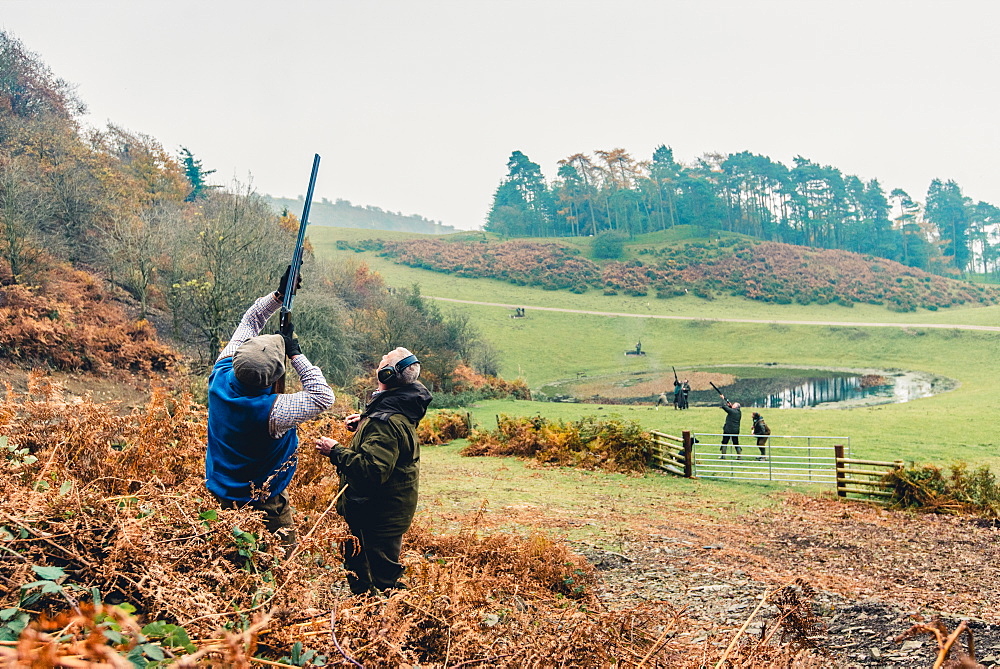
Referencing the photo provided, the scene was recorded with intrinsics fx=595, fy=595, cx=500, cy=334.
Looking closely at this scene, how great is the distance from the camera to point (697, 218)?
90938 mm

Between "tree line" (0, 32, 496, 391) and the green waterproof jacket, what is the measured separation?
59.0 ft

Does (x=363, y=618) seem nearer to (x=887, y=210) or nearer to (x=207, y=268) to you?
(x=207, y=268)

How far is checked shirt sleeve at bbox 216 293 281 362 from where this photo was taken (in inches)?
151

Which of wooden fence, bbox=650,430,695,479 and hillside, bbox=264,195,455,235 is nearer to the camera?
wooden fence, bbox=650,430,695,479

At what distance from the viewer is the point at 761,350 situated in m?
48.5

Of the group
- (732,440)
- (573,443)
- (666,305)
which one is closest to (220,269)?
(573,443)

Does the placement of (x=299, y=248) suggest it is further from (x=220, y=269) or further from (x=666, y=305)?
(x=666, y=305)

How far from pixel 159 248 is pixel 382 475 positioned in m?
24.5

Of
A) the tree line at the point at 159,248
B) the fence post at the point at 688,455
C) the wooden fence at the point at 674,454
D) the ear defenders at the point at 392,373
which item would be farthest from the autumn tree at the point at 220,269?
the ear defenders at the point at 392,373

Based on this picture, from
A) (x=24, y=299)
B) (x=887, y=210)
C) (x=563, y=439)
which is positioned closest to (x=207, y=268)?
(x=24, y=299)

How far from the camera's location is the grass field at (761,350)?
19.9 m

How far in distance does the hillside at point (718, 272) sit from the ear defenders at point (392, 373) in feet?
212

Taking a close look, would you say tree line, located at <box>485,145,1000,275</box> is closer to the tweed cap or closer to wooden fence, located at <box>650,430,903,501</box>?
wooden fence, located at <box>650,430,903,501</box>

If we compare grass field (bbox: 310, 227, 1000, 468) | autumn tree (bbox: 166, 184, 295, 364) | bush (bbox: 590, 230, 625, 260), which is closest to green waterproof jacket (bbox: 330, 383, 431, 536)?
grass field (bbox: 310, 227, 1000, 468)
